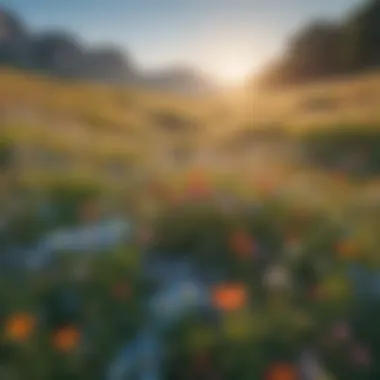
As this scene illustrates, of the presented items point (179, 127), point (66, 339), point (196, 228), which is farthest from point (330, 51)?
point (66, 339)

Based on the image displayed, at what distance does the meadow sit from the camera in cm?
139

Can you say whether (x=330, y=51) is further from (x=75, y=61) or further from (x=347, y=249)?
(x=75, y=61)

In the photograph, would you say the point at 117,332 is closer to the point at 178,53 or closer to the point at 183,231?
the point at 183,231

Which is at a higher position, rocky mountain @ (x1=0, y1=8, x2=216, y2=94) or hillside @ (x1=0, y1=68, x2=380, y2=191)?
rocky mountain @ (x1=0, y1=8, x2=216, y2=94)

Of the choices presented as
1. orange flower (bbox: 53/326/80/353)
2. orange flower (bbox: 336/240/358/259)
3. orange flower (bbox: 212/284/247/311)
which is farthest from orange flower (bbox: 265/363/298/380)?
orange flower (bbox: 53/326/80/353)

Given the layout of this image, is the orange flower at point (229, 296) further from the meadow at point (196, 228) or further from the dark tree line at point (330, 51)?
the dark tree line at point (330, 51)

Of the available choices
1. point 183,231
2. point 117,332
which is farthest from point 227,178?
point 117,332

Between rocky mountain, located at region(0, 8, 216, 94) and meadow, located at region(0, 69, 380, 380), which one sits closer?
meadow, located at region(0, 69, 380, 380)

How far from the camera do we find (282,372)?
1.38 meters

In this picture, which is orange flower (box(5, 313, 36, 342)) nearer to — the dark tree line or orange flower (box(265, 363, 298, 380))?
orange flower (box(265, 363, 298, 380))

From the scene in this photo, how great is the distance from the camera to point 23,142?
1.52 m

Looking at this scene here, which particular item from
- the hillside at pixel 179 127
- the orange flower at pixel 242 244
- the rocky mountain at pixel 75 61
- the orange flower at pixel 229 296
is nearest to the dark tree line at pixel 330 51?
the hillside at pixel 179 127

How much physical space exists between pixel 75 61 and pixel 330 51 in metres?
0.52

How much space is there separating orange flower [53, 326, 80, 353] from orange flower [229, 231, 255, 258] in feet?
1.09
